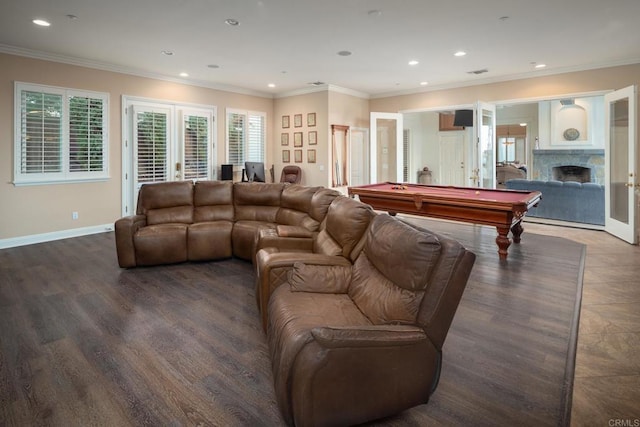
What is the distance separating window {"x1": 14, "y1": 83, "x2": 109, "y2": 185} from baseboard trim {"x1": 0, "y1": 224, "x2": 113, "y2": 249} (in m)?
0.83

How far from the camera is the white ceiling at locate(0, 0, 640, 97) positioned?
13.4ft

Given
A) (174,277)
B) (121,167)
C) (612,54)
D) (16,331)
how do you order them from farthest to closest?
(121,167)
(612,54)
(174,277)
(16,331)

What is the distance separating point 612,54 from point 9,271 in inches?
343

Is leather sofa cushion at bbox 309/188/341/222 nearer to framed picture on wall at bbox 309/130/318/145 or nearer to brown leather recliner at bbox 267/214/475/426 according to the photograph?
brown leather recliner at bbox 267/214/475/426

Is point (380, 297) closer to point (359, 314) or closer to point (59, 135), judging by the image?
point (359, 314)

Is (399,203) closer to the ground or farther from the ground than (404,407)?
farther from the ground

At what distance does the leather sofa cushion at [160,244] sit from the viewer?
4.32 meters

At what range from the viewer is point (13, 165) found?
5.50 meters

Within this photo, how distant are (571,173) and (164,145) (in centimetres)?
959

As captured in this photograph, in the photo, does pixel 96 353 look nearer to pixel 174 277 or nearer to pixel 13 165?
pixel 174 277

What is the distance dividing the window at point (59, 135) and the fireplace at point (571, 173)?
33.7 ft

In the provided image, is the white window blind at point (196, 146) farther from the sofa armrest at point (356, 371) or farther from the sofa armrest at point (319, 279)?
the sofa armrest at point (356, 371)

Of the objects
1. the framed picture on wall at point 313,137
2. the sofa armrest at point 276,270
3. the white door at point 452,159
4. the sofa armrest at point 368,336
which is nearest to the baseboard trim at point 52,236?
the framed picture on wall at point 313,137

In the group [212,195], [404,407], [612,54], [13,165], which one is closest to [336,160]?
[212,195]
